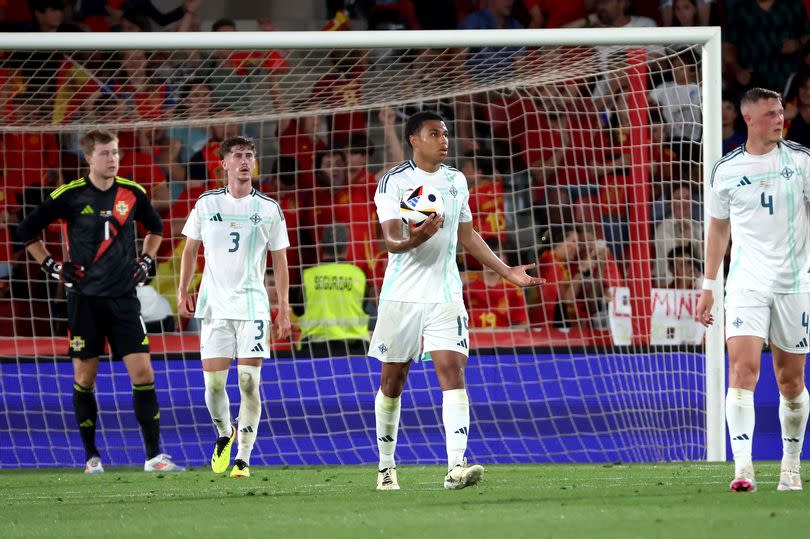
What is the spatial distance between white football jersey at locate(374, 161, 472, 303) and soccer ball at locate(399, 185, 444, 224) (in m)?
0.19

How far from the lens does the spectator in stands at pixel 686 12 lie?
13547 millimetres

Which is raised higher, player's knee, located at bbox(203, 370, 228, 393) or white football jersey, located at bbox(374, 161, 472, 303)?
white football jersey, located at bbox(374, 161, 472, 303)

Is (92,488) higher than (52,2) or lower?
lower

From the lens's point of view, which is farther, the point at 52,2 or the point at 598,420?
the point at 52,2

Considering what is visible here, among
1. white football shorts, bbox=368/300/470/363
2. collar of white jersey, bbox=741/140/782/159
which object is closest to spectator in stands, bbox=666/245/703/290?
collar of white jersey, bbox=741/140/782/159

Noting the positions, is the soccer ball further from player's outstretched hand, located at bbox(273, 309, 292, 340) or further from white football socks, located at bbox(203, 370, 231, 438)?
white football socks, located at bbox(203, 370, 231, 438)

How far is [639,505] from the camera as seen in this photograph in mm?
5680

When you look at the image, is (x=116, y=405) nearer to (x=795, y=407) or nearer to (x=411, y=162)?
(x=411, y=162)

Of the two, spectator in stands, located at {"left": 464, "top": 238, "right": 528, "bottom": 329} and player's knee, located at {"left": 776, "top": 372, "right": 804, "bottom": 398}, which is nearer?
player's knee, located at {"left": 776, "top": 372, "right": 804, "bottom": 398}

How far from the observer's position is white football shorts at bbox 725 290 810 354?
245 inches

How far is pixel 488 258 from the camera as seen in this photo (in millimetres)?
6816

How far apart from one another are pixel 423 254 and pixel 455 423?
87 centimetres

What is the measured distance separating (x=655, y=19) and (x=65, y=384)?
24.0ft

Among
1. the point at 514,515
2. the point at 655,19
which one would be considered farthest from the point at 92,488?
the point at 655,19
